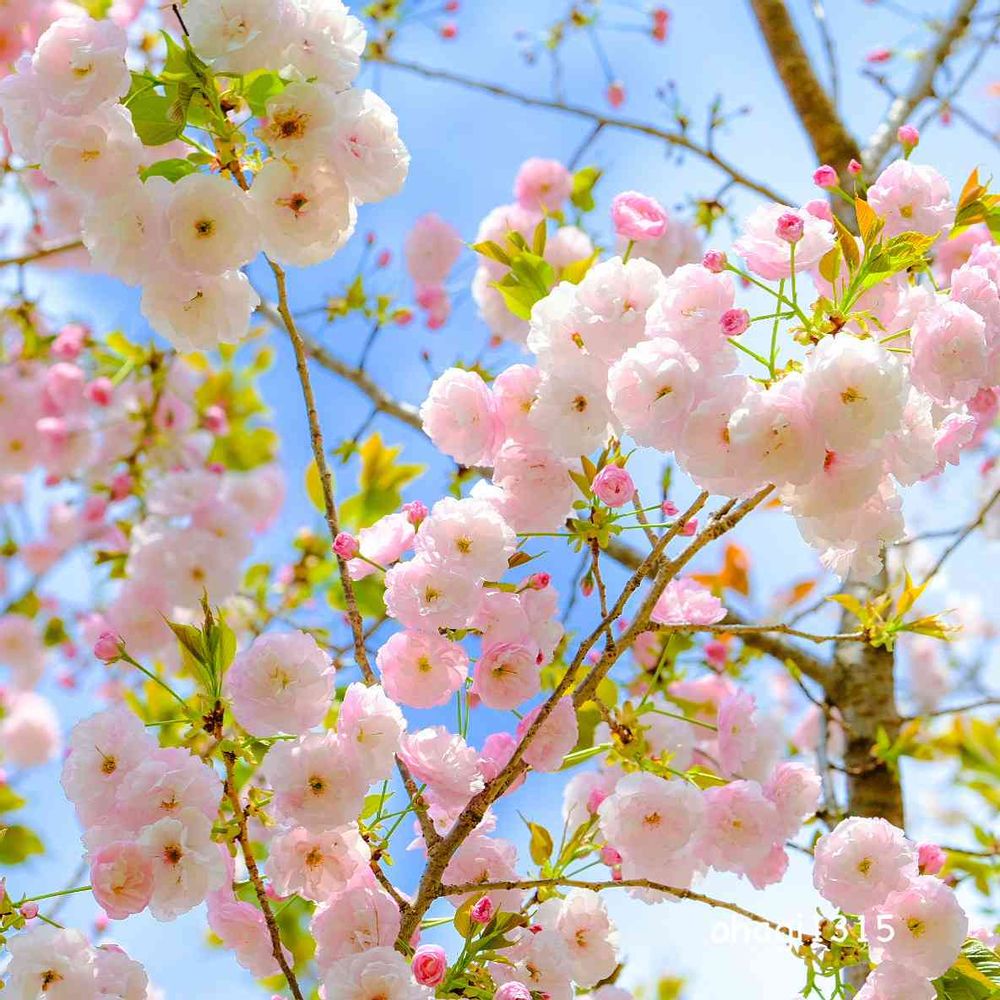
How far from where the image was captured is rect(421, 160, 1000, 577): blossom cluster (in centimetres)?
100

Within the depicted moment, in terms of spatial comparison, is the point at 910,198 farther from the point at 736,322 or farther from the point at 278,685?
the point at 278,685

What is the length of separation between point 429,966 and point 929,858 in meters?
0.63

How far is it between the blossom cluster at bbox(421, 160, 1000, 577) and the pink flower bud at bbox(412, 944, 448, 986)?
47cm

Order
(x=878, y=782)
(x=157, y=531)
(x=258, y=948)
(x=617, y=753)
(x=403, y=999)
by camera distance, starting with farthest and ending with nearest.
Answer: (x=157, y=531) < (x=878, y=782) < (x=617, y=753) < (x=258, y=948) < (x=403, y=999)

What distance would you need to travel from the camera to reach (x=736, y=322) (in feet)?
3.53

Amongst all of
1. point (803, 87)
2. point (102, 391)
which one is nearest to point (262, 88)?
point (102, 391)

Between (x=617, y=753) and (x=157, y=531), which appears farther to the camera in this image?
(x=157, y=531)

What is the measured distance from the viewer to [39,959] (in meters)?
1.12

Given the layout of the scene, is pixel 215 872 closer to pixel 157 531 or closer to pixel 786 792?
pixel 786 792

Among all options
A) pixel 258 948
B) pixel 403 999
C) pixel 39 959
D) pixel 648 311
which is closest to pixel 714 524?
pixel 648 311

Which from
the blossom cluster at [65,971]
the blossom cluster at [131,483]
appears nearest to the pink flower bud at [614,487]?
the blossom cluster at [65,971]

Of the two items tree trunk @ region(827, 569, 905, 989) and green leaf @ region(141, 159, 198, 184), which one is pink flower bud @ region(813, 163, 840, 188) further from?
tree trunk @ region(827, 569, 905, 989)

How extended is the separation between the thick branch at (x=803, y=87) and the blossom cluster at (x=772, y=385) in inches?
71.4

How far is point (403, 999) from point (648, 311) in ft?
2.45
